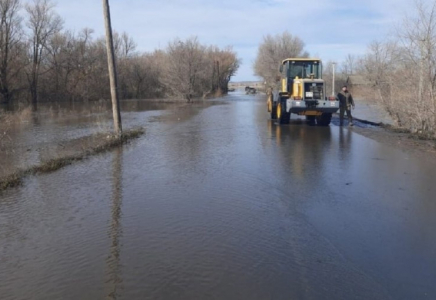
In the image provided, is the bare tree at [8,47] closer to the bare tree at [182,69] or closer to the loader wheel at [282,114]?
the bare tree at [182,69]

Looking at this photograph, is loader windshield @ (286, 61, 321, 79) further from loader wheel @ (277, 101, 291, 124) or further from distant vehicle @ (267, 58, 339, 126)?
loader wheel @ (277, 101, 291, 124)

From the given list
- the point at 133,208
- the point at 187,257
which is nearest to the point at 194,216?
the point at 133,208

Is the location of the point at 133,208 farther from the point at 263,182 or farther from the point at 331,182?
the point at 331,182

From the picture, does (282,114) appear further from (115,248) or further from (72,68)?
(72,68)

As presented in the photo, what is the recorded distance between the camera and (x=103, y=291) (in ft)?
13.9

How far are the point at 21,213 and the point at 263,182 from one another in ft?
14.9

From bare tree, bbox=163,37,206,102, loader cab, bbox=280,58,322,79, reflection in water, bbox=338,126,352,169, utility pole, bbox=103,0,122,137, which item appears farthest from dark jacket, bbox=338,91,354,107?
bare tree, bbox=163,37,206,102

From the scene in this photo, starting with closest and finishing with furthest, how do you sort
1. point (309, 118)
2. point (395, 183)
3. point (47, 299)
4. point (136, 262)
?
point (47, 299)
point (136, 262)
point (395, 183)
point (309, 118)

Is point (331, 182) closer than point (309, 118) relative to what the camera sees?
Yes

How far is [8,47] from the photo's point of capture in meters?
56.2

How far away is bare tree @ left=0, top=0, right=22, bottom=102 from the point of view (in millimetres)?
54719

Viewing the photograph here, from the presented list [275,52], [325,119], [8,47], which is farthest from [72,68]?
[325,119]

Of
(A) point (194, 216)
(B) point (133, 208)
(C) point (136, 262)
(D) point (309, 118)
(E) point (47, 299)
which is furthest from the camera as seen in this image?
(D) point (309, 118)

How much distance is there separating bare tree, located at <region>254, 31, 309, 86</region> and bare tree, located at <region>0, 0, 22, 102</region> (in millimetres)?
39814
